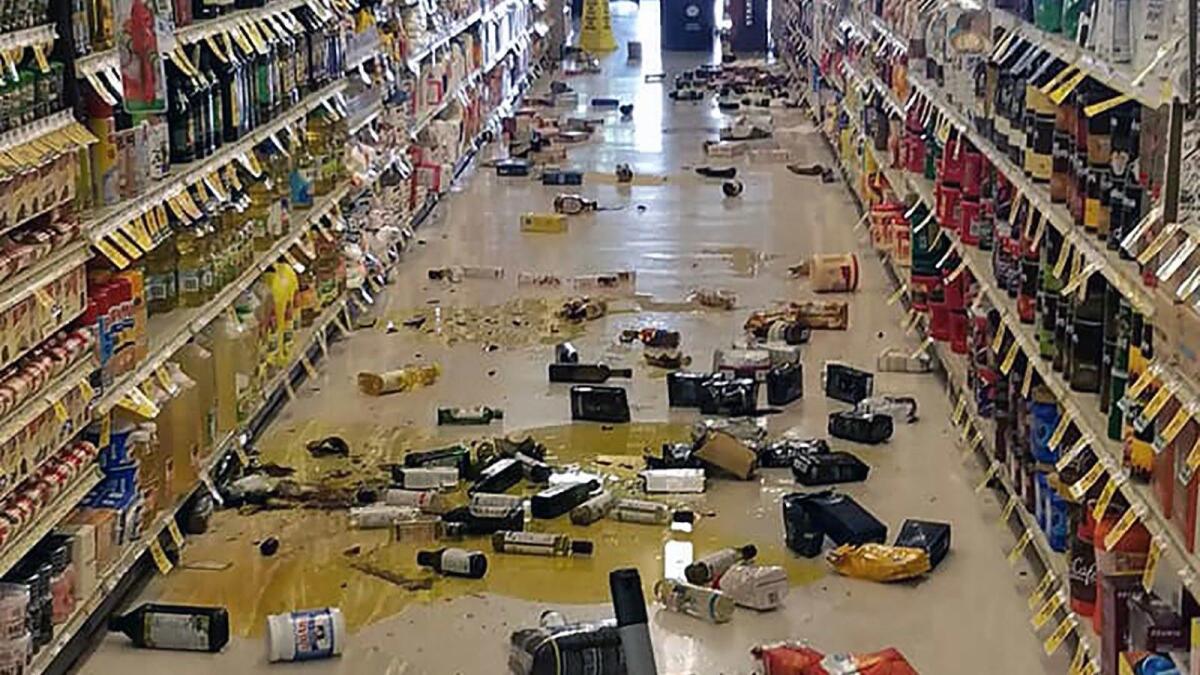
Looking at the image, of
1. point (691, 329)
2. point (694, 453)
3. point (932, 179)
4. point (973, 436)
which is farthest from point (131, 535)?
point (932, 179)

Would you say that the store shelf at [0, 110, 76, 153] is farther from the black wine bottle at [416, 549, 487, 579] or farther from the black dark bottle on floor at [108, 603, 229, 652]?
the black wine bottle at [416, 549, 487, 579]

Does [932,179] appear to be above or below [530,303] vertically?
above

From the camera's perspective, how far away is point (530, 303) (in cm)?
808

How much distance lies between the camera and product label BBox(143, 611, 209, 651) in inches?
172

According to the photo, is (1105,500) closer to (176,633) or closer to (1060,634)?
(1060,634)

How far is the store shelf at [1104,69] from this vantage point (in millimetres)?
3287

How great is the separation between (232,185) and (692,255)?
12.9 feet

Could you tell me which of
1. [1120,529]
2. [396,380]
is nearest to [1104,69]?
[1120,529]

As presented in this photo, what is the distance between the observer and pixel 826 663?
4.02 m

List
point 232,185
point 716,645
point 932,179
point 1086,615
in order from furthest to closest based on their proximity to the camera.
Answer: point 932,179 < point 232,185 < point 716,645 < point 1086,615

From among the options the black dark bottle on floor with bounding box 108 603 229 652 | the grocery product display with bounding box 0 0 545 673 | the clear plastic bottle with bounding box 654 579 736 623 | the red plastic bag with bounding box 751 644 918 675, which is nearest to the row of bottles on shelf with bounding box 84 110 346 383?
the grocery product display with bounding box 0 0 545 673

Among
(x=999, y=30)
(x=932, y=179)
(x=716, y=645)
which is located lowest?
(x=716, y=645)

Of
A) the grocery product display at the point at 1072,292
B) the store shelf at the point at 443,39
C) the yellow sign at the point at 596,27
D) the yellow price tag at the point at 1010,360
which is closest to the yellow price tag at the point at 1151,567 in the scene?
the grocery product display at the point at 1072,292

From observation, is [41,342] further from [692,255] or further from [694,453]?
[692,255]
